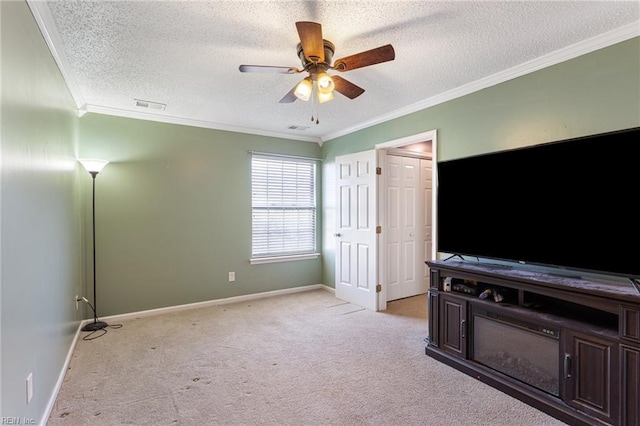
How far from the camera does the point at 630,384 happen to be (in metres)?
1.76

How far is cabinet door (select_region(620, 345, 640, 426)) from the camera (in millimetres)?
1733

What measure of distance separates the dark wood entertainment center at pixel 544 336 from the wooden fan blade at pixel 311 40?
1.96m

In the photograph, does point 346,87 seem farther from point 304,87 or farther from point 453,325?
point 453,325

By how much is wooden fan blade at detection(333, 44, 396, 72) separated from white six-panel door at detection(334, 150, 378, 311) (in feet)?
6.91

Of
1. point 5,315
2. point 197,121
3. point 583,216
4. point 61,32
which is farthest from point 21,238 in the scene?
point 583,216

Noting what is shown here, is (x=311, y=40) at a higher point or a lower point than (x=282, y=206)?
higher

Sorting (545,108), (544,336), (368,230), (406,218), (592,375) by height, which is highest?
(545,108)

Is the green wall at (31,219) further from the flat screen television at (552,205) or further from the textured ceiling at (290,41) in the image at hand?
the flat screen television at (552,205)

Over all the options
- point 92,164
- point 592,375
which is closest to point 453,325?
point 592,375

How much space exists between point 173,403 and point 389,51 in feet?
8.83

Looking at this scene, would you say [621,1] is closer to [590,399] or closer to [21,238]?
[590,399]

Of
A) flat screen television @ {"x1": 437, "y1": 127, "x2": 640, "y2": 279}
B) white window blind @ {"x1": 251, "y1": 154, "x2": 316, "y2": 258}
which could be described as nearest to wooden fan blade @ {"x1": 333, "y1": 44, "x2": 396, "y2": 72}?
flat screen television @ {"x1": 437, "y1": 127, "x2": 640, "y2": 279}

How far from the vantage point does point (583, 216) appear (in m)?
2.10

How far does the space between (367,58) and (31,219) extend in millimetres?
2195
